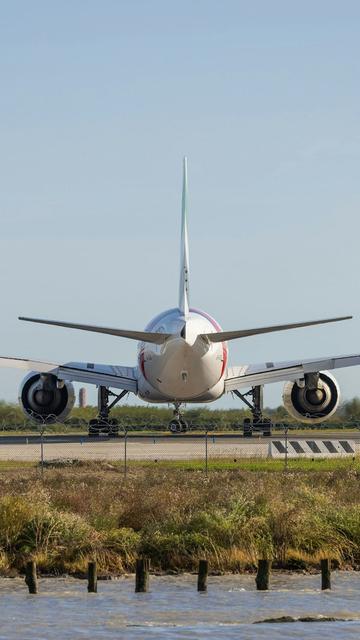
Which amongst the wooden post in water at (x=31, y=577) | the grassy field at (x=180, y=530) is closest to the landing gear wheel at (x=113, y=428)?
the grassy field at (x=180, y=530)

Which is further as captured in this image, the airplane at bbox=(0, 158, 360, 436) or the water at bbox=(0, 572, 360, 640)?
the airplane at bbox=(0, 158, 360, 436)

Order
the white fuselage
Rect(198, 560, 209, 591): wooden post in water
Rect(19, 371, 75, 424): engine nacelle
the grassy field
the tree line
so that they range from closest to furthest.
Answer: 1. Rect(198, 560, 209, 591): wooden post in water
2. the grassy field
3. the white fuselage
4. Rect(19, 371, 75, 424): engine nacelle
5. the tree line

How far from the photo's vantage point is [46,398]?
215 feet

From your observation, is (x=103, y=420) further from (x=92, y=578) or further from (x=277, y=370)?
(x=92, y=578)

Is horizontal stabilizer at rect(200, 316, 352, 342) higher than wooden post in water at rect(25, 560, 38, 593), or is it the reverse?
horizontal stabilizer at rect(200, 316, 352, 342)

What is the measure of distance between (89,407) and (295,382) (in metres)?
31.4

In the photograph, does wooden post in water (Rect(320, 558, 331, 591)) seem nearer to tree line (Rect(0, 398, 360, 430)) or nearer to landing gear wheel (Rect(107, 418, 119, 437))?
landing gear wheel (Rect(107, 418, 119, 437))

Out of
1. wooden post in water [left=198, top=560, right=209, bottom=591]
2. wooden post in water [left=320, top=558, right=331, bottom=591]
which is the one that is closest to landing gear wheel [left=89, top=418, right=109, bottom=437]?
wooden post in water [left=198, top=560, right=209, bottom=591]

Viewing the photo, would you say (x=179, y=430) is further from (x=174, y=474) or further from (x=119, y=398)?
(x=174, y=474)

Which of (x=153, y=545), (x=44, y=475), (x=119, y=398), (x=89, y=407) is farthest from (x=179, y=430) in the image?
(x=153, y=545)

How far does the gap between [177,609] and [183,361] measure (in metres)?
39.8

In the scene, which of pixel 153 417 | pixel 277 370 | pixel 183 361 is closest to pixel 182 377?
pixel 183 361

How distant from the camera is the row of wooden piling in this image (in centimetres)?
2212

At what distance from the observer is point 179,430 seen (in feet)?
213
